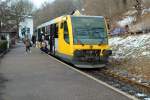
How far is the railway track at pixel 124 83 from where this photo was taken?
50.3 ft

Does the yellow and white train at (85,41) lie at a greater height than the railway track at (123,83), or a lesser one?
greater

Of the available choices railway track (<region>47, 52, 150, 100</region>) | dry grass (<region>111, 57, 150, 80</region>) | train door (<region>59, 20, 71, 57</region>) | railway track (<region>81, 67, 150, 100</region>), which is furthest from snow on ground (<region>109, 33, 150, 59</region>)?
train door (<region>59, 20, 71, 57</region>)

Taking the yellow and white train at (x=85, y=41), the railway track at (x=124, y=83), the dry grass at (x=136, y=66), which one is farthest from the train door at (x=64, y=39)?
the dry grass at (x=136, y=66)

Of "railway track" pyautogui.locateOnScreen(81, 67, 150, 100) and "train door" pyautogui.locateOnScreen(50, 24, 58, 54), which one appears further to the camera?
"train door" pyautogui.locateOnScreen(50, 24, 58, 54)

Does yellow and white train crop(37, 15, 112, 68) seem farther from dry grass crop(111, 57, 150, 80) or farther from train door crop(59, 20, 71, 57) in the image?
dry grass crop(111, 57, 150, 80)

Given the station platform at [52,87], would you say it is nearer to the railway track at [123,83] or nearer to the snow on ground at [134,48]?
the railway track at [123,83]

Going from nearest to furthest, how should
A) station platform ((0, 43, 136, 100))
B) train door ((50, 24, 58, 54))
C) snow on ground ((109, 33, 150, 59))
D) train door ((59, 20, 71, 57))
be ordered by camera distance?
station platform ((0, 43, 136, 100)) < train door ((59, 20, 71, 57)) < snow on ground ((109, 33, 150, 59)) < train door ((50, 24, 58, 54))

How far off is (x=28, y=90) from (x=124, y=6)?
53.6 m

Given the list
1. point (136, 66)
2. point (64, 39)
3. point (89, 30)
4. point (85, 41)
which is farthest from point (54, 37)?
point (136, 66)

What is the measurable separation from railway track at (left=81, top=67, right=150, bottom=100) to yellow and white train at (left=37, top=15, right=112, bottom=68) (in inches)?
29.3

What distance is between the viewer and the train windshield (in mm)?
24203

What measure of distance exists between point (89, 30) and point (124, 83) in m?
6.72

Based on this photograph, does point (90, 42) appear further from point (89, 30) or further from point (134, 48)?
point (134, 48)

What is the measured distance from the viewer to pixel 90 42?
2403 cm
